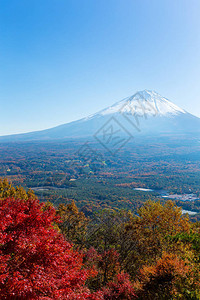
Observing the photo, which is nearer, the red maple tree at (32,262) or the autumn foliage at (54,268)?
the red maple tree at (32,262)

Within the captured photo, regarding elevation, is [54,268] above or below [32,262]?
below

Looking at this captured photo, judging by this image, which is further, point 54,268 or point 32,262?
point 54,268

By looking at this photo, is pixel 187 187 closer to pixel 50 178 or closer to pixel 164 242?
pixel 50 178

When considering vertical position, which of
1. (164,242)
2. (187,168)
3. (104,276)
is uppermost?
(164,242)

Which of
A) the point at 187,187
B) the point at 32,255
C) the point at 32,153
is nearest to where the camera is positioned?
the point at 32,255

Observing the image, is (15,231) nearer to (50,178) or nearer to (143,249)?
(143,249)

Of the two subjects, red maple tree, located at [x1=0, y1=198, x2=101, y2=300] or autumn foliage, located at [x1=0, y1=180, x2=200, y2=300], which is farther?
autumn foliage, located at [x1=0, y1=180, x2=200, y2=300]

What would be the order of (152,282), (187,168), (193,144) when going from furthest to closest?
1. (193,144)
2. (187,168)
3. (152,282)

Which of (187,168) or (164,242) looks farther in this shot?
(187,168)

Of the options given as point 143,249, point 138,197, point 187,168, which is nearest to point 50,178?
point 138,197

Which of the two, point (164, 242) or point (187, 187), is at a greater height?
point (164, 242)
